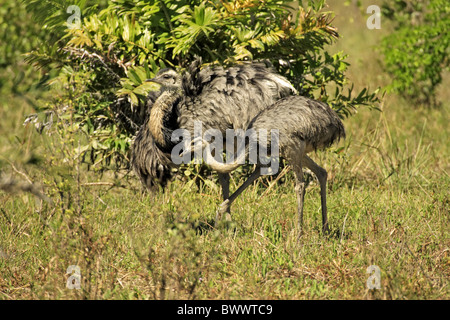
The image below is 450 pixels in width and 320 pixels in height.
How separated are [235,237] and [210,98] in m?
1.24

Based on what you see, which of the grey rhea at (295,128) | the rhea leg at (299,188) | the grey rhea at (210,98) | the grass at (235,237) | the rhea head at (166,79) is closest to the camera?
the grass at (235,237)


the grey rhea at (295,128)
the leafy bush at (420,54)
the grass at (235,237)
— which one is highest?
the leafy bush at (420,54)

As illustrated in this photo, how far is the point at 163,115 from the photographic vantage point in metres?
5.64

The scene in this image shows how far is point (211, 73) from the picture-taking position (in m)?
5.69

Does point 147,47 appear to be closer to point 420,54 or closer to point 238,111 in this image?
point 238,111

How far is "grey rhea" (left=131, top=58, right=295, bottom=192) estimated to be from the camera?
5543 mm

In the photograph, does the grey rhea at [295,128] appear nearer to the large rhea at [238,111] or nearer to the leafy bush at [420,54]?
the large rhea at [238,111]

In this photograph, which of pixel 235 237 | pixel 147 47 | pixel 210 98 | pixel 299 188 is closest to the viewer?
pixel 235 237

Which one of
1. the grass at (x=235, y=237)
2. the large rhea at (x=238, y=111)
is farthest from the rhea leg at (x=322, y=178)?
the grass at (x=235, y=237)

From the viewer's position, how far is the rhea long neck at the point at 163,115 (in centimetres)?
562

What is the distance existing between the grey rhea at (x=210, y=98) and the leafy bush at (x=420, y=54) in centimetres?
313

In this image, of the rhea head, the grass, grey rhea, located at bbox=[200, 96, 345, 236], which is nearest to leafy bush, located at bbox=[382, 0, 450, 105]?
the grass

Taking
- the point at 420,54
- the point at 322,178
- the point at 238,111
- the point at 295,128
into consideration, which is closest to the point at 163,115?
the point at 238,111
